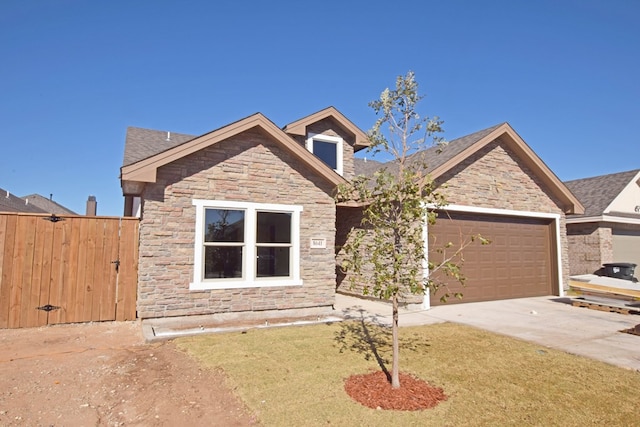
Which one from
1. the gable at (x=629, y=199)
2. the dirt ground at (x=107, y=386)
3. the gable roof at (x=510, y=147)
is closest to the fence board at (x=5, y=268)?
the dirt ground at (x=107, y=386)

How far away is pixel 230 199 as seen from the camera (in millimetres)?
8625

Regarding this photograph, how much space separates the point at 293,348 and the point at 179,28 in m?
10.1

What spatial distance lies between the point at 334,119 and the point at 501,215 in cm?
690

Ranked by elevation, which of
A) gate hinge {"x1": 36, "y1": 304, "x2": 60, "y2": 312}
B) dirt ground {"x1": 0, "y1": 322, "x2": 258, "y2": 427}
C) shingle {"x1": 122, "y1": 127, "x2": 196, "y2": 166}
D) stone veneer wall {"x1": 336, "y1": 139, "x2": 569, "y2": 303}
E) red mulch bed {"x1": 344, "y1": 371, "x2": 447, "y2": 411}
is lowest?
dirt ground {"x1": 0, "y1": 322, "x2": 258, "y2": 427}

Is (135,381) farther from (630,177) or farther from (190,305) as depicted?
(630,177)

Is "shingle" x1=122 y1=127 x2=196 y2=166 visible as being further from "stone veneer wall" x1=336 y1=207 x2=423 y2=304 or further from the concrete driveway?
the concrete driveway

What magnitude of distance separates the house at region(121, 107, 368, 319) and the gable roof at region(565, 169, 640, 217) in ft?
47.4

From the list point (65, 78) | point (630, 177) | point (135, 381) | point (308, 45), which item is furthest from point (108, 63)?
point (630, 177)

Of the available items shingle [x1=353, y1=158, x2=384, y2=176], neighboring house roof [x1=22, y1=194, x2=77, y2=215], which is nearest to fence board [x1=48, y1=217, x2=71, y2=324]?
shingle [x1=353, y1=158, x2=384, y2=176]

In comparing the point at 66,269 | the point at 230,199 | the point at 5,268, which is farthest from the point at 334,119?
the point at 5,268

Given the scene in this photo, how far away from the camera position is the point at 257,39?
12.3 m

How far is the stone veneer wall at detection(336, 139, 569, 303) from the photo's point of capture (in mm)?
11539

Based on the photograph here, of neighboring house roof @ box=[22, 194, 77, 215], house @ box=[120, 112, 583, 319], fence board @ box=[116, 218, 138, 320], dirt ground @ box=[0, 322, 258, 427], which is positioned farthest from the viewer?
neighboring house roof @ box=[22, 194, 77, 215]

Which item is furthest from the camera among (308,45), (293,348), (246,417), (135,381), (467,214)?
(308,45)
